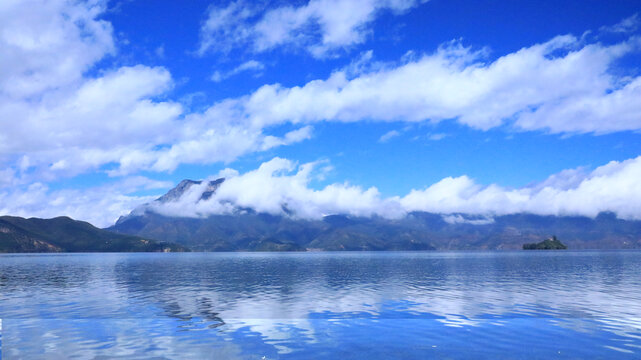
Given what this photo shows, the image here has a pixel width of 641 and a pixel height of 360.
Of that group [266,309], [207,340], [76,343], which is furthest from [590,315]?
[76,343]

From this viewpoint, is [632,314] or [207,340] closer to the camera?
[207,340]

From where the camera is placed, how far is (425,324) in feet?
163

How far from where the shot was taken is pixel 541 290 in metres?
87.8

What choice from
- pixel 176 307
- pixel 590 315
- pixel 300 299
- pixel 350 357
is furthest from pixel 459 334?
pixel 176 307

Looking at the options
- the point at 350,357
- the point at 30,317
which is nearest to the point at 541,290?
the point at 350,357

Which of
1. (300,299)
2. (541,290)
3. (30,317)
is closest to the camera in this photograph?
(30,317)

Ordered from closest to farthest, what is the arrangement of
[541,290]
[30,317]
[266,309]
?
1. [30,317]
2. [266,309]
3. [541,290]

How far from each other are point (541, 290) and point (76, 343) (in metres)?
83.6

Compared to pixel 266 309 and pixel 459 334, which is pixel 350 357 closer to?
pixel 459 334

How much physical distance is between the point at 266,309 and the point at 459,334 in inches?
1143

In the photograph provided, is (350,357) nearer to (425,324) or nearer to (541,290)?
(425,324)

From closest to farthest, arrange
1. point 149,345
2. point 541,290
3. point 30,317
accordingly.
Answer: point 149,345 < point 30,317 < point 541,290

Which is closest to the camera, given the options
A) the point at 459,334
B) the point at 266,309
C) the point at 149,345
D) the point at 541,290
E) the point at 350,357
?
the point at 350,357

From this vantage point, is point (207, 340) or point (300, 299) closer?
point (207, 340)
